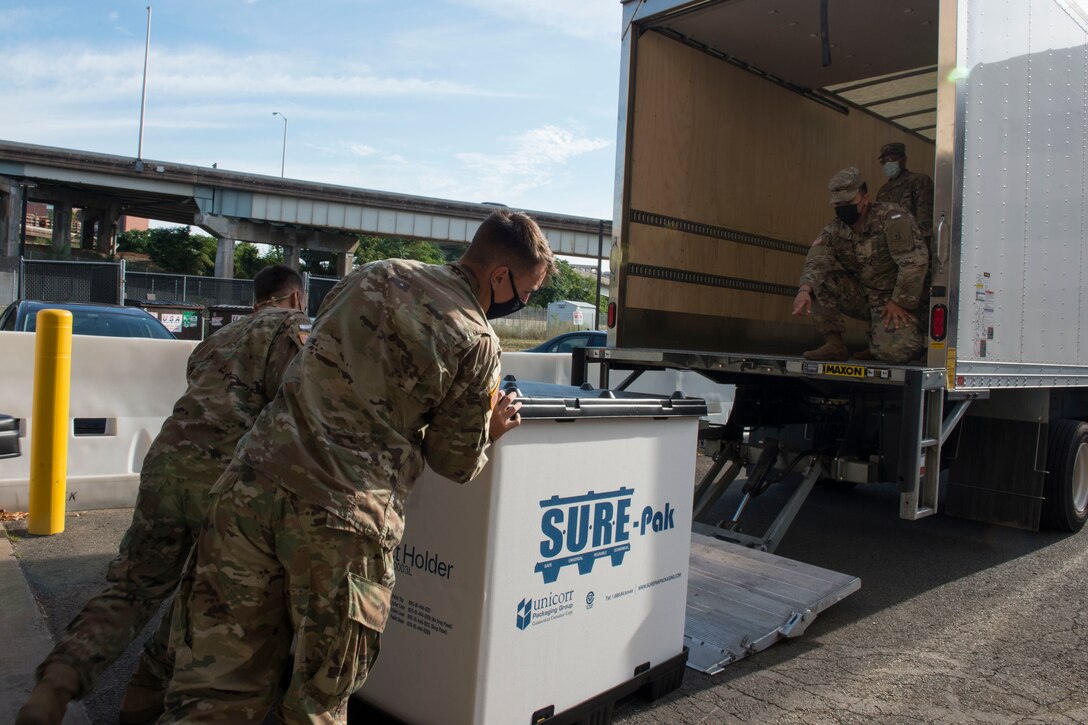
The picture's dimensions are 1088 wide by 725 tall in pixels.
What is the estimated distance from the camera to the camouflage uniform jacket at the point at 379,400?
2.09m

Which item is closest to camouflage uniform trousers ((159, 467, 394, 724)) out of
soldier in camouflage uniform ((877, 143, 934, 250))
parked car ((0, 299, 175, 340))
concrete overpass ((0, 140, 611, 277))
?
soldier in camouflage uniform ((877, 143, 934, 250))

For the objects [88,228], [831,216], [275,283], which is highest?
[88,228]

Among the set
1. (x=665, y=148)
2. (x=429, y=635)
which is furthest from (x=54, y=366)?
(x=665, y=148)

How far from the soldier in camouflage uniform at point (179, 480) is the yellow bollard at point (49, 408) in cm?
240

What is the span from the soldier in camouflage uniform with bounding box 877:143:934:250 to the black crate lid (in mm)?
3592

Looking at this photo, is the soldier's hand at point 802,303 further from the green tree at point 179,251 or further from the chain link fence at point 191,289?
the green tree at point 179,251

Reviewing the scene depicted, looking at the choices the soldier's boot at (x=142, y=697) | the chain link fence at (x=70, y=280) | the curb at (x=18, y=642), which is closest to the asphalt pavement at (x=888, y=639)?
the curb at (x=18, y=642)

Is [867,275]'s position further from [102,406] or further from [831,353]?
[102,406]

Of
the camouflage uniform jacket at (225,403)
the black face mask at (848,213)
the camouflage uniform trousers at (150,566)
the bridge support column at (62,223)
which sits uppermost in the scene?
the bridge support column at (62,223)

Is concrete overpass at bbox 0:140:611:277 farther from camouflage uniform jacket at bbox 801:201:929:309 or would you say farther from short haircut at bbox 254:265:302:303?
short haircut at bbox 254:265:302:303

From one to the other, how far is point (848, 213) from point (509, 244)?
4.28m

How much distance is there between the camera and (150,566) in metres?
3.00

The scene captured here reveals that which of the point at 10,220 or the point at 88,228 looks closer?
the point at 10,220

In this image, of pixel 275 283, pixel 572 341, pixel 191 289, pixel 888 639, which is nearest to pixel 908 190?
pixel 888 639
